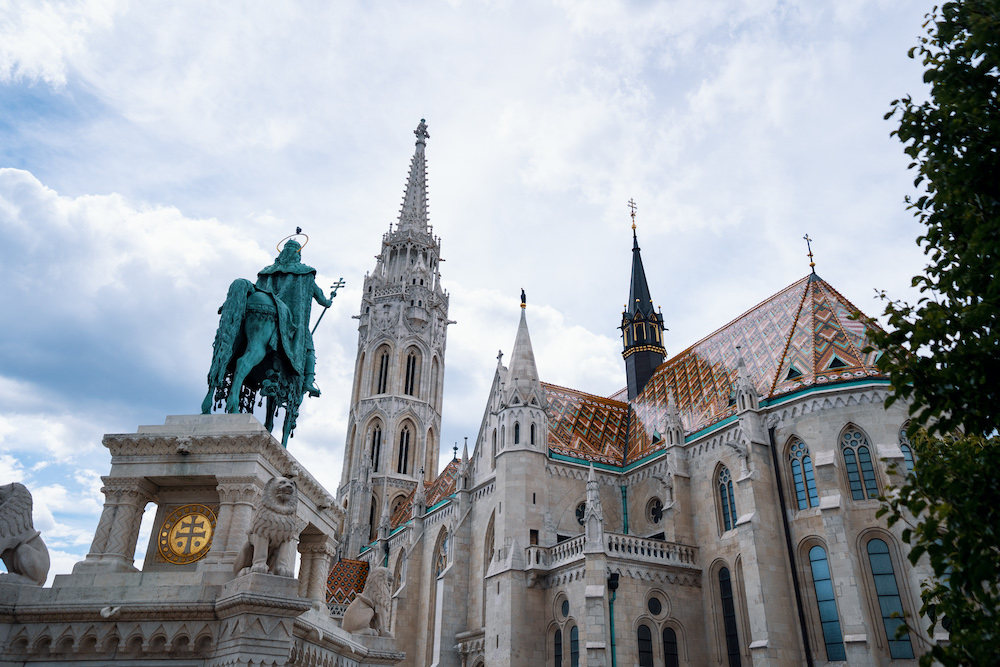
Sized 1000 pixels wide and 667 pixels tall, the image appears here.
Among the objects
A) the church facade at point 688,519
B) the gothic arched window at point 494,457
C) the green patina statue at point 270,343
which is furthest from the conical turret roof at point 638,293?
the green patina statue at point 270,343

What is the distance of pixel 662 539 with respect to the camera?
2781 cm

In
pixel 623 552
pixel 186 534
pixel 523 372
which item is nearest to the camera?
pixel 186 534

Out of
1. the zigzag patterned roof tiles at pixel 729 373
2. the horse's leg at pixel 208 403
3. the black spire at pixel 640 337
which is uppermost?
the black spire at pixel 640 337

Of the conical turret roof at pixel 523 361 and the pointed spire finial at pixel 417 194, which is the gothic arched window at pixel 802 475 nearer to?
the conical turret roof at pixel 523 361

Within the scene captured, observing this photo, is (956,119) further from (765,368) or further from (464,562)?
(464,562)

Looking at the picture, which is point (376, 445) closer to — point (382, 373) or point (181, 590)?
point (382, 373)

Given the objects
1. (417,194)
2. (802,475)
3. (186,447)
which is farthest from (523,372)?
(417,194)

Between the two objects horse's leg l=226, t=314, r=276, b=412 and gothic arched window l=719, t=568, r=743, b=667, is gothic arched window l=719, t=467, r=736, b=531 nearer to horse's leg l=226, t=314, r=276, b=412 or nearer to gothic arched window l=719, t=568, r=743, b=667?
gothic arched window l=719, t=568, r=743, b=667

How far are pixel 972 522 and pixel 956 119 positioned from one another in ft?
13.6

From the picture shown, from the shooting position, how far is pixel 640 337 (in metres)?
41.6

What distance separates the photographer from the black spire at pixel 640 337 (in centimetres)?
4047

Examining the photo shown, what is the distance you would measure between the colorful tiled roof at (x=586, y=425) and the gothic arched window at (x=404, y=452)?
19122 millimetres

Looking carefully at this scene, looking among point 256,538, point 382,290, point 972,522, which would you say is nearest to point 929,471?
point 972,522

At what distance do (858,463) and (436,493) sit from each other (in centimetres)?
2502
